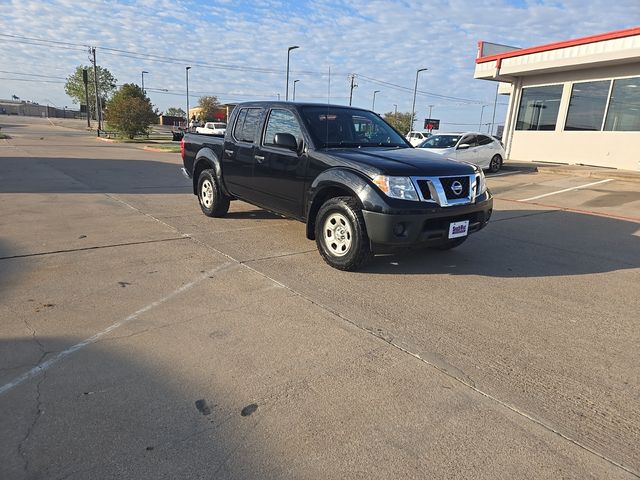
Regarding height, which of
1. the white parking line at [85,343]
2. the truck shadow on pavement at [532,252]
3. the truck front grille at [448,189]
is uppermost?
the truck front grille at [448,189]

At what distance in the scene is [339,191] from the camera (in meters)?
5.02

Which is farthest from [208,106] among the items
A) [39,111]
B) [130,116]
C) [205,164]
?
[205,164]

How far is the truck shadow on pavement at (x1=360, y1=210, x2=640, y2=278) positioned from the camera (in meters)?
5.23

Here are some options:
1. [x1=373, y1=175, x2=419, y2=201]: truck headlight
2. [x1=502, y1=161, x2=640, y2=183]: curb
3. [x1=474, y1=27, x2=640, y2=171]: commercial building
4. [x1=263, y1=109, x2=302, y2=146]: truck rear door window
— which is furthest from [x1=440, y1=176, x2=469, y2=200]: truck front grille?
[x1=474, y1=27, x2=640, y2=171]: commercial building

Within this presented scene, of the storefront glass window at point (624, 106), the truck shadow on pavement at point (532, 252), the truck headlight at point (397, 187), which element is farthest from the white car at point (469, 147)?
the truck headlight at point (397, 187)

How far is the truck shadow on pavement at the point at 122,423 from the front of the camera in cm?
209

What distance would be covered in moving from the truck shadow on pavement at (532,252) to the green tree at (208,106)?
7972 cm

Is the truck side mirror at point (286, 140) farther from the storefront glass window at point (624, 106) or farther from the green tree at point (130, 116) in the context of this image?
the green tree at point (130, 116)

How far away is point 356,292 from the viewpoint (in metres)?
4.32

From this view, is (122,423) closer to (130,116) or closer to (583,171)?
(583,171)

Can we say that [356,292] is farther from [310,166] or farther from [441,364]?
[310,166]

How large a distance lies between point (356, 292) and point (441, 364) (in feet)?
4.53

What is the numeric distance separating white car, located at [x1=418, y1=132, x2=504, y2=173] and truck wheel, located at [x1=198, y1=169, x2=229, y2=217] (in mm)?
8875

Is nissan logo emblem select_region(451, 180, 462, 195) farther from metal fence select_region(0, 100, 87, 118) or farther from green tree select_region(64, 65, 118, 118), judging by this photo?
metal fence select_region(0, 100, 87, 118)
